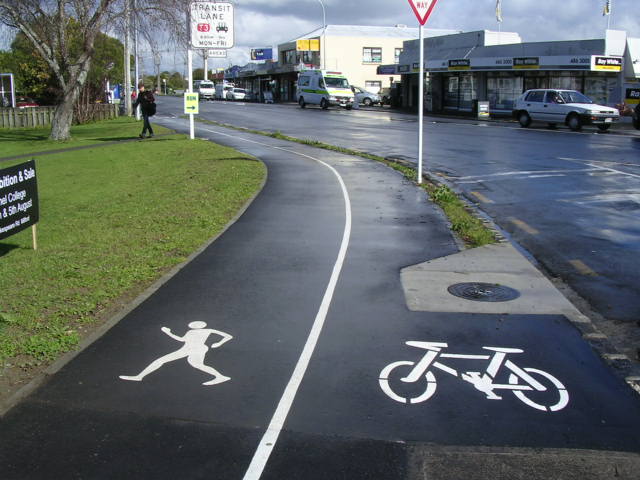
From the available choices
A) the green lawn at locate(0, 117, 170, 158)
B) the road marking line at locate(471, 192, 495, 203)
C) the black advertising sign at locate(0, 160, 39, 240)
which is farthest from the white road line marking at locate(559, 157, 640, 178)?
the green lawn at locate(0, 117, 170, 158)

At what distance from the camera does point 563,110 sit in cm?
3173

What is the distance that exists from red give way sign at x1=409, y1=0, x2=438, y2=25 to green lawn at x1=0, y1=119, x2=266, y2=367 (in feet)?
15.8

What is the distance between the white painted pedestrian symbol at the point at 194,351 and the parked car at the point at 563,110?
92.2 ft

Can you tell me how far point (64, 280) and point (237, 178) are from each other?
825 centimetres

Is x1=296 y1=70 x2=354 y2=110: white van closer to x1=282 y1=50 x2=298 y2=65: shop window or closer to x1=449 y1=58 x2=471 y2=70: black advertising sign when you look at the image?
x1=449 y1=58 x2=471 y2=70: black advertising sign

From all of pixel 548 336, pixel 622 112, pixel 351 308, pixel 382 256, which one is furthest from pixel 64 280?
pixel 622 112

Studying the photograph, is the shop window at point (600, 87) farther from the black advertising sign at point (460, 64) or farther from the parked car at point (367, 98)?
the parked car at point (367, 98)

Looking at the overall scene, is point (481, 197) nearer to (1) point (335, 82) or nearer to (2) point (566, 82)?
(2) point (566, 82)

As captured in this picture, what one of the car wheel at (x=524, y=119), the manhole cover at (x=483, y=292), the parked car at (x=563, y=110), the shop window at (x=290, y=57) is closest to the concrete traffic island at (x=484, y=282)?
the manhole cover at (x=483, y=292)

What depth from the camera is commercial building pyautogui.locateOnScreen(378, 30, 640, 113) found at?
38250mm

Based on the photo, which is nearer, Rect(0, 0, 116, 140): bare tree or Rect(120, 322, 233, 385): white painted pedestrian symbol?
Rect(120, 322, 233, 385): white painted pedestrian symbol

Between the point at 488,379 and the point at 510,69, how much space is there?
40.9 m

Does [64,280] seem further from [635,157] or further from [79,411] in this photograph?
[635,157]

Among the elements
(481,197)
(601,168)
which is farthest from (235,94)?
(481,197)
